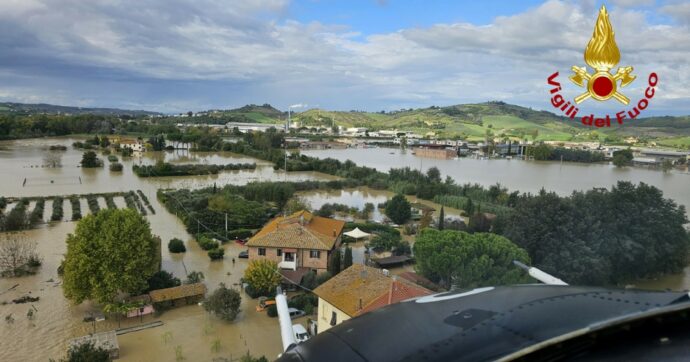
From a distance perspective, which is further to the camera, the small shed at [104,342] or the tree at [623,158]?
the tree at [623,158]

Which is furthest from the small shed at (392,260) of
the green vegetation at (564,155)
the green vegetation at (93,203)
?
the green vegetation at (564,155)

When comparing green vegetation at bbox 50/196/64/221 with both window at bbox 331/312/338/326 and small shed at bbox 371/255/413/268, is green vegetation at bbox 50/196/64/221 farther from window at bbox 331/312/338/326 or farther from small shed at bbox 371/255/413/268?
window at bbox 331/312/338/326

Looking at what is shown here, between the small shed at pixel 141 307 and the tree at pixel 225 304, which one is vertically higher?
the tree at pixel 225 304

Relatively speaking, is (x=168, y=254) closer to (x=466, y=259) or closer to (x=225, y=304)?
(x=225, y=304)

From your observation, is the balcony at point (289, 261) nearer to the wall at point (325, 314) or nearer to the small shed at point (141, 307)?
the small shed at point (141, 307)

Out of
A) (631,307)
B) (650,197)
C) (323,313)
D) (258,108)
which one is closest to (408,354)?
(631,307)

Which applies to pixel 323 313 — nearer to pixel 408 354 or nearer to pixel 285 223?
pixel 285 223
